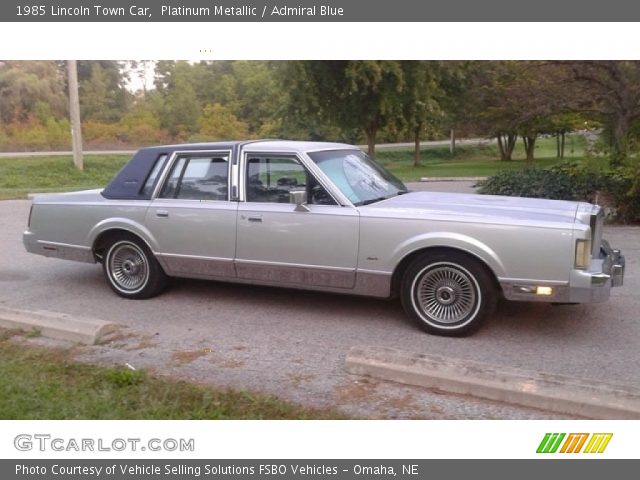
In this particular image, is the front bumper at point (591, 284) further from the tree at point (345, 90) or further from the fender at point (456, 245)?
the tree at point (345, 90)

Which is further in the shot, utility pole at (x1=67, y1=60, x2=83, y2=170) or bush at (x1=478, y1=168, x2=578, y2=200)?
utility pole at (x1=67, y1=60, x2=83, y2=170)

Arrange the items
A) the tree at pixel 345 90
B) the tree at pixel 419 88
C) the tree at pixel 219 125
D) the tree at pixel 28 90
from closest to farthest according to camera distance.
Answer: the tree at pixel 345 90, the tree at pixel 419 88, the tree at pixel 219 125, the tree at pixel 28 90

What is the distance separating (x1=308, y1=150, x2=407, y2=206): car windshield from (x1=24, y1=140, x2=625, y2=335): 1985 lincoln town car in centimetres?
2

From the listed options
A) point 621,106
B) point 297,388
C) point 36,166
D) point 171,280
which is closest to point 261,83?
point 36,166

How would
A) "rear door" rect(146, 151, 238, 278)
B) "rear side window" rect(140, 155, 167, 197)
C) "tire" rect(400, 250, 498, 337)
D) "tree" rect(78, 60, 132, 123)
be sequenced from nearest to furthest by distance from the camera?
"tire" rect(400, 250, 498, 337) < "rear door" rect(146, 151, 238, 278) < "rear side window" rect(140, 155, 167, 197) < "tree" rect(78, 60, 132, 123)

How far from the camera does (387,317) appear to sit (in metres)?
5.77

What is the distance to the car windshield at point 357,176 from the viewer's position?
5.67m

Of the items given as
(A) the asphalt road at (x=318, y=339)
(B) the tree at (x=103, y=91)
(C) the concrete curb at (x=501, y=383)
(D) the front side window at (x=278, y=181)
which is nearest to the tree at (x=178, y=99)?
(B) the tree at (x=103, y=91)

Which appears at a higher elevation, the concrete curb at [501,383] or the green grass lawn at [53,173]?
the green grass lawn at [53,173]

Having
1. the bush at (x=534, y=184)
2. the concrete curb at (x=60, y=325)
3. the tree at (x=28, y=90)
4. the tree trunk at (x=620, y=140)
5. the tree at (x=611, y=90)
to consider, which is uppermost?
the tree at (x=28, y=90)

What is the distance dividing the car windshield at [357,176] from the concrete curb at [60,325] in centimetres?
239

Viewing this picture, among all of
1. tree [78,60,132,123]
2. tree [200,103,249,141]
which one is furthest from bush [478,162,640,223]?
tree [78,60,132,123]

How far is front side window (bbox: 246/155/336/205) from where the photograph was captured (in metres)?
5.62

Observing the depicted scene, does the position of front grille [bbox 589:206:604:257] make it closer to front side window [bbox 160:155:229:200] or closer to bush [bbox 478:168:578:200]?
front side window [bbox 160:155:229:200]
